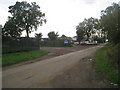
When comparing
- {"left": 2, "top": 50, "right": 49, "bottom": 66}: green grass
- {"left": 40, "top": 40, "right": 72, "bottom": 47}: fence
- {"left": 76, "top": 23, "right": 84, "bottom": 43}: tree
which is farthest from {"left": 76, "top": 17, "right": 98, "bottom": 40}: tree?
{"left": 2, "top": 50, "right": 49, "bottom": 66}: green grass

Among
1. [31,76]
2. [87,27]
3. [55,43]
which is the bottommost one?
[31,76]

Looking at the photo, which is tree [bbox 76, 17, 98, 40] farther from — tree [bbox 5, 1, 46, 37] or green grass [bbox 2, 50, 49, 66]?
green grass [bbox 2, 50, 49, 66]

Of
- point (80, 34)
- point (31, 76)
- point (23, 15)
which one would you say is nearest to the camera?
point (31, 76)

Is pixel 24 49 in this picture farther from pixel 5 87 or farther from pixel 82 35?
pixel 82 35

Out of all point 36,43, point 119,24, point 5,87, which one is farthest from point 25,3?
point 5,87

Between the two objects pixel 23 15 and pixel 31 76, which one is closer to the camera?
pixel 31 76

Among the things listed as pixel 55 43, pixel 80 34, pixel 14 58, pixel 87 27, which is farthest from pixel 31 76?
pixel 87 27

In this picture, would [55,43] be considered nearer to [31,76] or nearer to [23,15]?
[23,15]

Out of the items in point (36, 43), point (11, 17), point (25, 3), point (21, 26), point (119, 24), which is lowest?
point (36, 43)

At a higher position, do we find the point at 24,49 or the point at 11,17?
the point at 11,17

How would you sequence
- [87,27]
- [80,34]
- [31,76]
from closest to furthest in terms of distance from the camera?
1. [31,76]
2. [80,34]
3. [87,27]

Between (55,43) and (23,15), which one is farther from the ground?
(23,15)

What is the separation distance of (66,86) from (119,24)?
9.47 metres

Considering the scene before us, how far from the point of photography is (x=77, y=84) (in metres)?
6.70
